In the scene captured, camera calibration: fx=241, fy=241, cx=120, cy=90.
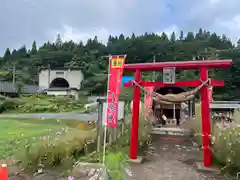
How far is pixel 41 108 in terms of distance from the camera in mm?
24344

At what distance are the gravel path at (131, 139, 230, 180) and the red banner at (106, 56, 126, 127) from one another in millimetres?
1403

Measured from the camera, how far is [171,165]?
254 inches

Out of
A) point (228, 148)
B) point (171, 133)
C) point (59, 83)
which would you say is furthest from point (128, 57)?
point (228, 148)

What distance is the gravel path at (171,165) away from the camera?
5.55m

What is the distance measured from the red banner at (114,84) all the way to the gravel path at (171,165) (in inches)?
55.2

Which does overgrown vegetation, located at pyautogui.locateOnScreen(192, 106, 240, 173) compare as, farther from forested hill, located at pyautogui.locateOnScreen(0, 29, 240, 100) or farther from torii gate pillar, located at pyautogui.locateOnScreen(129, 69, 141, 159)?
forested hill, located at pyautogui.locateOnScreen(0, 29, 240, 100)

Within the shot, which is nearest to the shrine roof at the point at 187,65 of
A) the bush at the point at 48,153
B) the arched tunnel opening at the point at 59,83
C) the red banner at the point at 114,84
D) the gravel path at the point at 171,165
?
the red banner at the point at 114,84

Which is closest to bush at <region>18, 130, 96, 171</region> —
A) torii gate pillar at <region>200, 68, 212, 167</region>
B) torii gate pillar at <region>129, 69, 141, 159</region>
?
torii gate pillar at <region>129, 69, 141, 159</region>

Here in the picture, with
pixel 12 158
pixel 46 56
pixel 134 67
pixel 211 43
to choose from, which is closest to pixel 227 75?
pixel 211 43

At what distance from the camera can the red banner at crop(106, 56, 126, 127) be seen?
6.06m

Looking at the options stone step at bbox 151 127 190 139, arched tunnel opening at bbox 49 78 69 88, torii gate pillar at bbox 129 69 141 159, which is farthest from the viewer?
arched tunnel opening at bbox 49 78 69 88

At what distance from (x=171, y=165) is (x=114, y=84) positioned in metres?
2.65

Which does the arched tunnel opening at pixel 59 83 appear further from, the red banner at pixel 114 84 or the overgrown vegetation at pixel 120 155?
the red banner at pixel 114 84

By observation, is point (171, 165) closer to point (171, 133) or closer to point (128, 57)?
point (171, 133)
